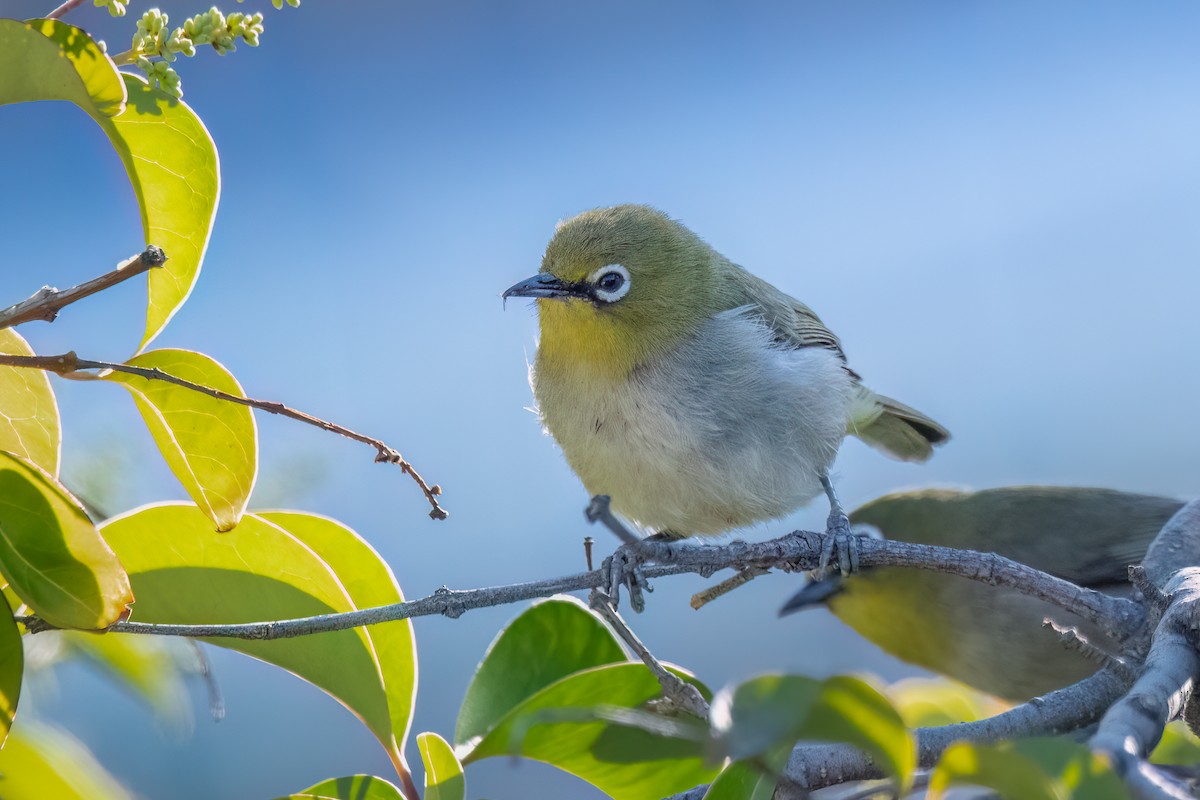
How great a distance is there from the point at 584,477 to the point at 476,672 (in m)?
0.77

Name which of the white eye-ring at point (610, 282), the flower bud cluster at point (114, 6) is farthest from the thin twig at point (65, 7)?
the white eye-ring at point (610, 282)

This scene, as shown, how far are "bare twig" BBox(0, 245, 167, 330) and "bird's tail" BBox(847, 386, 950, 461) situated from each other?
1.75 metres

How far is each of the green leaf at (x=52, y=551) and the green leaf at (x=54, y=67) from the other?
0.26m

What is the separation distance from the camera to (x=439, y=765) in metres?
0.82

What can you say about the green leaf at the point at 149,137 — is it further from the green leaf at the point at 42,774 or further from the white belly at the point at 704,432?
the white belly at the point at 704,432

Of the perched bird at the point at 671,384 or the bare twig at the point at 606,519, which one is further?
the perched bird at the point at 671,384

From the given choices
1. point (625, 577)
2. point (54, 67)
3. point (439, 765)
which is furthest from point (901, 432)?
point (54, 67)

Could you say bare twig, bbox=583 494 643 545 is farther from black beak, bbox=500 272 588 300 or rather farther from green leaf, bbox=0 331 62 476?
black beak, bbox=500 272 588 300

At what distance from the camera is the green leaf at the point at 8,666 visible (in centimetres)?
69

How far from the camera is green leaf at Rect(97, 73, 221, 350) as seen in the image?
0.81 m

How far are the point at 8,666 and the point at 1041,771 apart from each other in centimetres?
64

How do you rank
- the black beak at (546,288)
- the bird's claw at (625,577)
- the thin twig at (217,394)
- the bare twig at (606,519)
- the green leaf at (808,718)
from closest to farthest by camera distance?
1. the green leaf at (808,718)
2. the bare twig at (606,519)
3. the thin twig at (217,394)
4. the bird's claw at (625,577)
5. the black beak at (546,288)

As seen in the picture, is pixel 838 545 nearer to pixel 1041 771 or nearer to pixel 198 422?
pixel 198 422

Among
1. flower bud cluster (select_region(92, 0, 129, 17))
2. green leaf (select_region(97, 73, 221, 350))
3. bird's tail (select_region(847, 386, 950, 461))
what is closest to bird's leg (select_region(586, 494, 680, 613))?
green leaf (select_region(97, 73, 221, 350))
